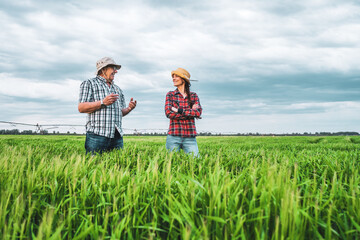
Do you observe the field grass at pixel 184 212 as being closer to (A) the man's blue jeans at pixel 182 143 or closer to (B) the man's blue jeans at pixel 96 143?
(B) the man's blue jeans at pixel 96 143

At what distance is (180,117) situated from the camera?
5.64 meters

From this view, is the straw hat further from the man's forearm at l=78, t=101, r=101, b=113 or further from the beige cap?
the man's forearm at l=78, t=101, r=101, b=113

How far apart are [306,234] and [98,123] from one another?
4.10 meters

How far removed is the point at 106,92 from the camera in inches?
204

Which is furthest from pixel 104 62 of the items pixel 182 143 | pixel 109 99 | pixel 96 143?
pixel 182 143

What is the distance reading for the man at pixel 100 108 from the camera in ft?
15.9

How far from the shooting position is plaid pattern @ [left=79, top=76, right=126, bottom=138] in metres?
4.93

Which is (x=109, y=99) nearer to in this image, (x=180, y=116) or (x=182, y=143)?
(x=180, y=116)

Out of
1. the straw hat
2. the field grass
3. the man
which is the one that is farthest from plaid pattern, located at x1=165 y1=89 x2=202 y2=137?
the field grass

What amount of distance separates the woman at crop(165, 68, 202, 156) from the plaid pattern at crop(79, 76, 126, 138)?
46.7 inches

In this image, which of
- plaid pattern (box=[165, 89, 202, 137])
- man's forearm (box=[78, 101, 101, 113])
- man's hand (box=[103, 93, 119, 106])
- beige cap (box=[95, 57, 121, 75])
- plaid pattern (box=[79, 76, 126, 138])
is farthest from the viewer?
plaid pattern (box=[165, 89, 202, 137])

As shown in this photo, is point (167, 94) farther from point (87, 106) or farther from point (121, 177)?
point (121, 177)

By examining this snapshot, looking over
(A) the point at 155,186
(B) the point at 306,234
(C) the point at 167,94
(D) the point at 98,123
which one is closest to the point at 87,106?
(D) the point at 98,123

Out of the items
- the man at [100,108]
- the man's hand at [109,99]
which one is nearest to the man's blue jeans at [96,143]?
the man at [100,108]
